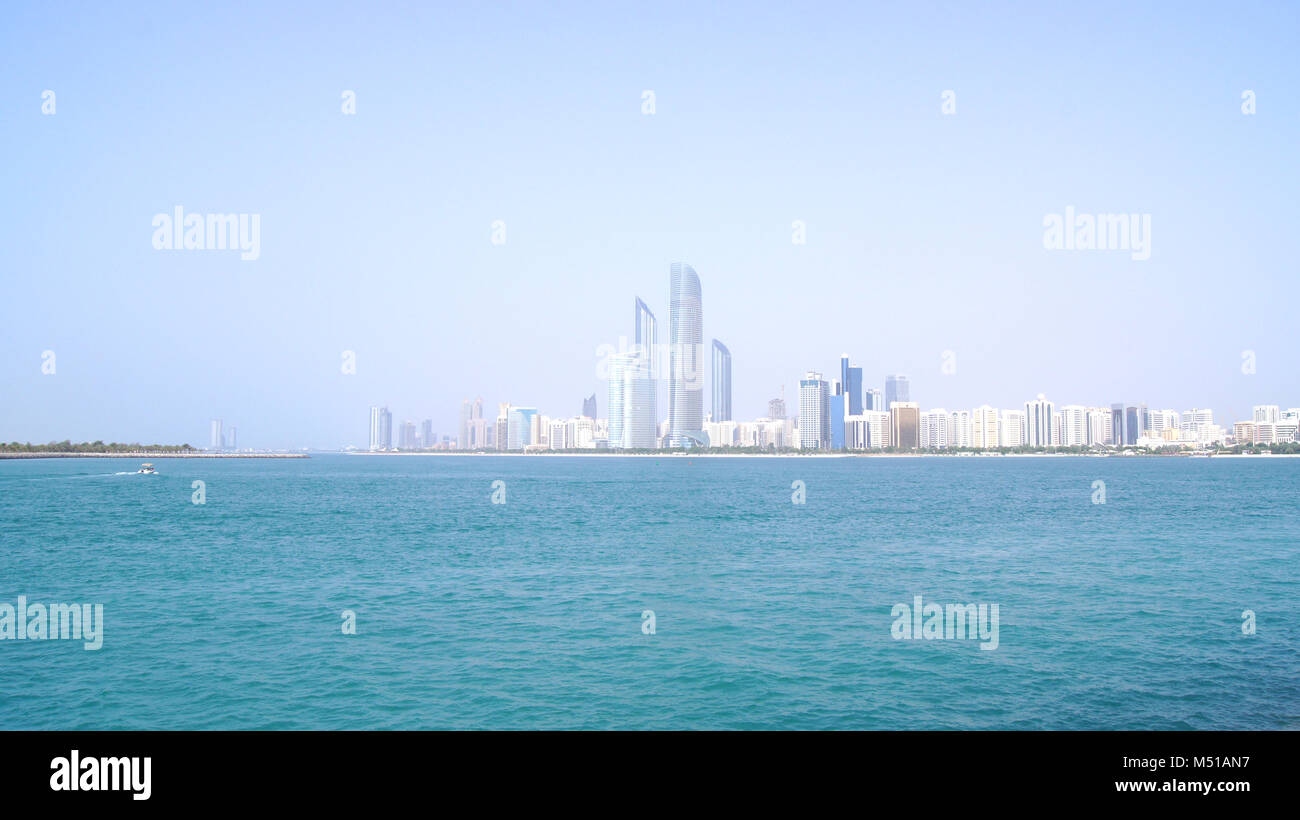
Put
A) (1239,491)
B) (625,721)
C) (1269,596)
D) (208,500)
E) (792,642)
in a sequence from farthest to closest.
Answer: (1239,491)
(208,500)
(1269,596)
(792,642)
(625,721)

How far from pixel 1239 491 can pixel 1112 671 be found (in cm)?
7544

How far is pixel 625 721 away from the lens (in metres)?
13.0

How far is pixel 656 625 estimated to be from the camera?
1995cm

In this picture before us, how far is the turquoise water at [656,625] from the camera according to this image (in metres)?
13.6

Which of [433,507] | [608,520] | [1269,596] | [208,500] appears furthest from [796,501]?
[208,500]

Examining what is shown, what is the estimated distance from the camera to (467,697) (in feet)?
46.3

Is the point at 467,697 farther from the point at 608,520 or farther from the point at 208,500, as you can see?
the point at 208,500

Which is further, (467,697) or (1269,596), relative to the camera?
(1269,596)

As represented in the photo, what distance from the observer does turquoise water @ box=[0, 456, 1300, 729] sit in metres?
13.6
